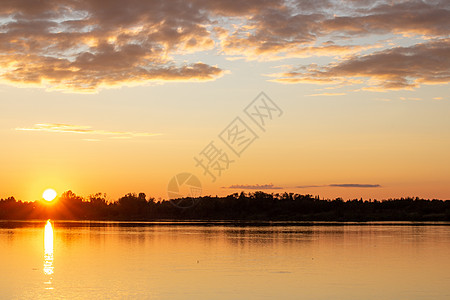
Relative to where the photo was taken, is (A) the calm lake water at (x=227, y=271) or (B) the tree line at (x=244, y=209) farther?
(B) the tree line at (x=244, y=209)

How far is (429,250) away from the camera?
4069 cm

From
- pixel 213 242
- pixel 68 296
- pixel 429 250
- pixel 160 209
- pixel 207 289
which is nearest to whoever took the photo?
pixel 68 296

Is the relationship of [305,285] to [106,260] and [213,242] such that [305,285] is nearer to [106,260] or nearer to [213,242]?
[106,260]

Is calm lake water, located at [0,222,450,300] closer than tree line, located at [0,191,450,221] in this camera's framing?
Yes

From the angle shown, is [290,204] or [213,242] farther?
[290,204]

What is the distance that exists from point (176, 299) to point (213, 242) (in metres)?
26.7

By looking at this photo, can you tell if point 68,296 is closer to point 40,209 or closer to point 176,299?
point 176,299

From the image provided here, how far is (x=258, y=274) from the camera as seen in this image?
2803 cm

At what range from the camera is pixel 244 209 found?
5861 inches

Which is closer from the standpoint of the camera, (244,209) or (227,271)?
(227,271)

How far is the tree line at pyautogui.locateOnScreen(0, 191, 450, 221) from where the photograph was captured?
13575 cm

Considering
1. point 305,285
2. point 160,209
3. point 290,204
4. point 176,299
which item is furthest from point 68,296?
point 160,209

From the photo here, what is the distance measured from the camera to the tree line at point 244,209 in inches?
5344

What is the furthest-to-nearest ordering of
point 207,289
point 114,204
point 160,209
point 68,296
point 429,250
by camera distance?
point 114,204 → point 160,209 → point 429,250 → point 207,289 → point 68,296
